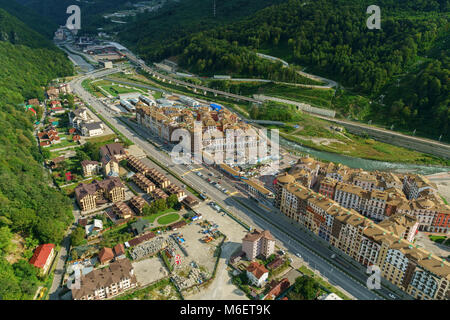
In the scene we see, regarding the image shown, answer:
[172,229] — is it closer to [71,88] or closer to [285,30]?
[71,88]

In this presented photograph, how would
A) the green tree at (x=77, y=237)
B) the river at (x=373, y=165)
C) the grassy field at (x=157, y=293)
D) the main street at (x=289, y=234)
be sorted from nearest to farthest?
the grassy field at (x=157, y=293)
the main street at (x=289, y=234)
the green tree at (x=77, y=237)
the river at (x=373, y=165)

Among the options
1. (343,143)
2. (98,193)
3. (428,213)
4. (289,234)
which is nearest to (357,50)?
(343,143)

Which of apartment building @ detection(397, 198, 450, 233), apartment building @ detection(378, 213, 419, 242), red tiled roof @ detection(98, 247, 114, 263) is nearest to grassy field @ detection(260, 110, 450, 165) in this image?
apartment building @ detection(397, 198, 450, 233)

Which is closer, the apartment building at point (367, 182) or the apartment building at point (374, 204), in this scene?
the apartment building at point (374, 204)

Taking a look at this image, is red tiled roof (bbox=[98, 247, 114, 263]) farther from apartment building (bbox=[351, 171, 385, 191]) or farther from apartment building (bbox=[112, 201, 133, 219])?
apartment building (bbox=[351, 171, 385, 191])

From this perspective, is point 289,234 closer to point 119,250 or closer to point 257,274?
point 257,274

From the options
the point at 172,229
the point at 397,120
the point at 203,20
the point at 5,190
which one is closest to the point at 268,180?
the point at 172,229

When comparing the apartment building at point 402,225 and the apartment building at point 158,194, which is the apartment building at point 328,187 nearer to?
the apartment building at point 402,225

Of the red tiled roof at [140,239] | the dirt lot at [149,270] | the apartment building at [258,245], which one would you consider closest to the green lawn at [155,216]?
the red tiled roof at [140,239]
